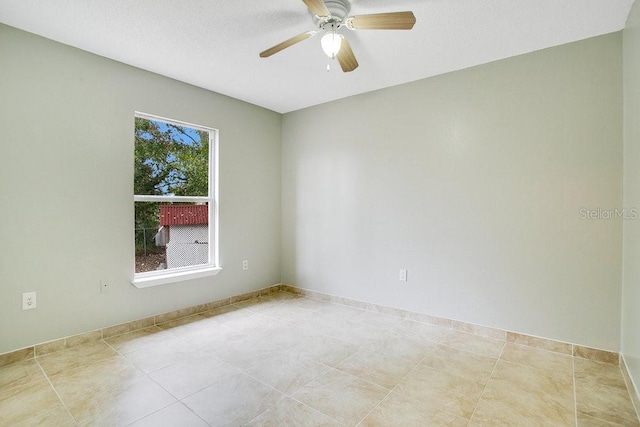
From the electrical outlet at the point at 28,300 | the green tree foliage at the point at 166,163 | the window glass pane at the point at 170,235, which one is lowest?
the electrical outlet at the point at 28,300

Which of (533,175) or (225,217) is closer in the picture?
(533,175)

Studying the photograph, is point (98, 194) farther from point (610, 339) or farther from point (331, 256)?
point (610, 339)

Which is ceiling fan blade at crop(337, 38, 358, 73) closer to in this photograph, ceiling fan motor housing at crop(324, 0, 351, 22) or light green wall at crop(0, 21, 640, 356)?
ceiling fan motor housing at crop(324, 0, 351, 22)

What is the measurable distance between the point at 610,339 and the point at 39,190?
14.4ft

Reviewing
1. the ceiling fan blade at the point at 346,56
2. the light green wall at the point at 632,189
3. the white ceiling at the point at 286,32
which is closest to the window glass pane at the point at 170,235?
the white ceiling at the point at 286,32

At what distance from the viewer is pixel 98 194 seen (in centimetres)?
271

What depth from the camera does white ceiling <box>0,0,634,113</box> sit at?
2.03m

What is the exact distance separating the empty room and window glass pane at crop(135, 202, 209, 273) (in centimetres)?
2

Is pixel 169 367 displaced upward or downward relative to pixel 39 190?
downward

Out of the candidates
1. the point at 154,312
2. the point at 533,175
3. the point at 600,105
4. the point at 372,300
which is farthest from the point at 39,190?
the point at 600,105

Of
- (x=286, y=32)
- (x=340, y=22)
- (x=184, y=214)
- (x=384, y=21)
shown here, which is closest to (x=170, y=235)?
(x=184, y=214)

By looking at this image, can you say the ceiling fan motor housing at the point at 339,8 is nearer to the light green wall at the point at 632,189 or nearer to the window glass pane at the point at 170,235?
the light green wall at the point at 632,189

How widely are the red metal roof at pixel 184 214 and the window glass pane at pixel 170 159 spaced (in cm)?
14

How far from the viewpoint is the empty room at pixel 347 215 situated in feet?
6.43
